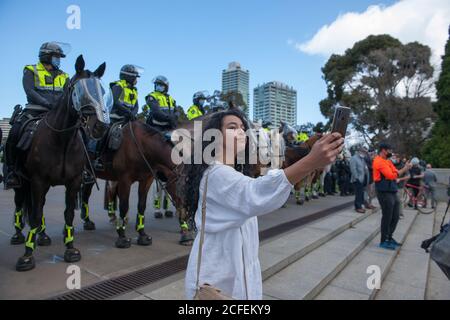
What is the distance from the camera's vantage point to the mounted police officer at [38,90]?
4828 millimetres

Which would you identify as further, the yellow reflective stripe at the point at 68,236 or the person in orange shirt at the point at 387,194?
the person in orange shirt at the point at 387,194

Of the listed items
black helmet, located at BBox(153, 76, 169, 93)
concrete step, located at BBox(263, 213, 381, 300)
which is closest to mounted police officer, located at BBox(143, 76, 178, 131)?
black helmet, located at BBox(153, 76, 169, 93)

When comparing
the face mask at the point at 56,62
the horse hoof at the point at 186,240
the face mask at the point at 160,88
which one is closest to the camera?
the face mask at the point at 56,62

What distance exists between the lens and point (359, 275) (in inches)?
192

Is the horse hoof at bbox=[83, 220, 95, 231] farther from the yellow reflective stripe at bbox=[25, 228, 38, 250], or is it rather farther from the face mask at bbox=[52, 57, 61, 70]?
the face mask at bbox=[52, 57, 61, 70]

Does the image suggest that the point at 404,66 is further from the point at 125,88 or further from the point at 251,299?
the point at 251,299

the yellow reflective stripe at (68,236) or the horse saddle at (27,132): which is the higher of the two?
the horse saddle at (27,132)

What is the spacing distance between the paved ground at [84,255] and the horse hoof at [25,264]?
70 mm

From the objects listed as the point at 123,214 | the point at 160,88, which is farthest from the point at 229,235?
the point at 160,88

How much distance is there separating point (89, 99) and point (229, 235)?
328cm

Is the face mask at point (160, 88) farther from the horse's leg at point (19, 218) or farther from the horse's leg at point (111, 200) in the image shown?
the horse's leg at point (19, 218)

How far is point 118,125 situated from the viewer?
19.3 ft

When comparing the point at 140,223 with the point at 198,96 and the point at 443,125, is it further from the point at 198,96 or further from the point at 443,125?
the point at 443,125

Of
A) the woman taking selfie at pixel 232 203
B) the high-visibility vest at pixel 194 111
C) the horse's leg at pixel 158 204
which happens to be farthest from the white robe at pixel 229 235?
the horse's leg at pixel 158 204
